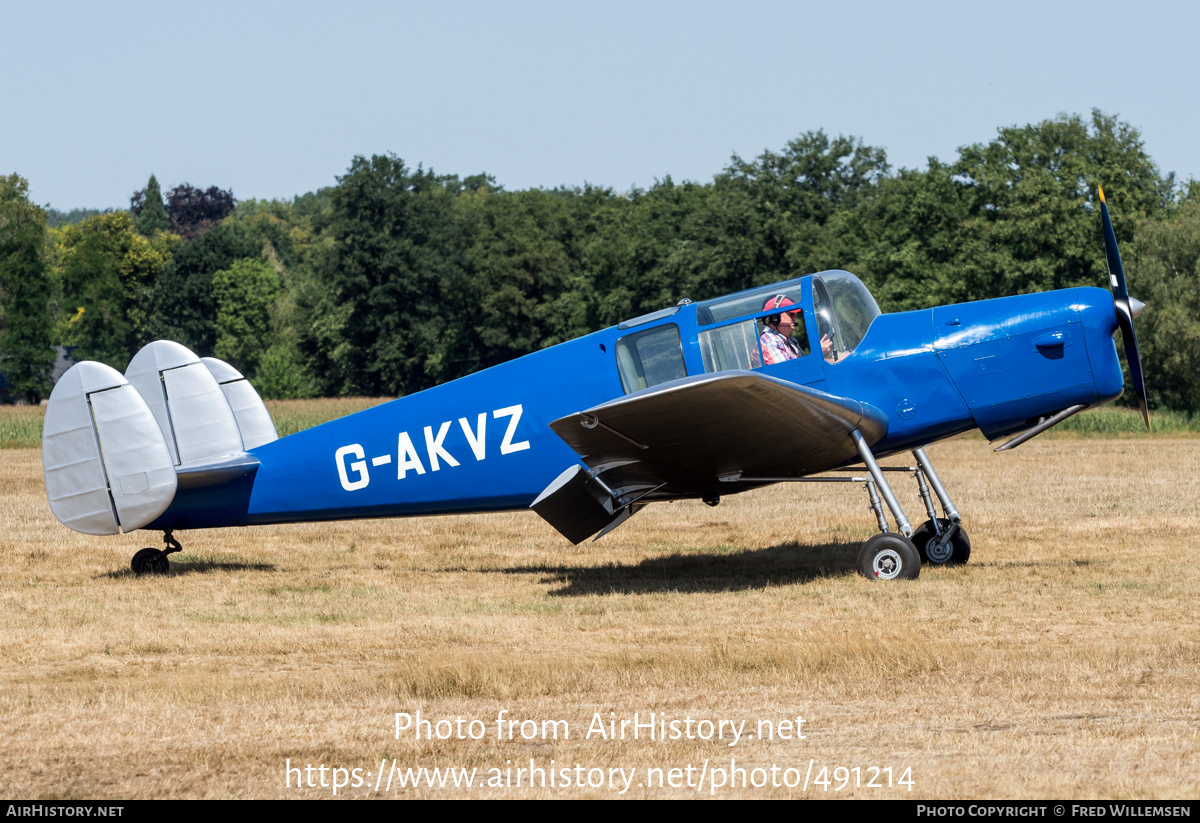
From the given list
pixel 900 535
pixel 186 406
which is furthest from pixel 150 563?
pixel 900 535

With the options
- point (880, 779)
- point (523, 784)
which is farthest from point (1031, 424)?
point (523, 784)

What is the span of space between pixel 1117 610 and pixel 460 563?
6374 millimetres

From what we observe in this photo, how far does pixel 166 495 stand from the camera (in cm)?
1055

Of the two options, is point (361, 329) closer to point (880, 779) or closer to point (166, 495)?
point (166, 495)

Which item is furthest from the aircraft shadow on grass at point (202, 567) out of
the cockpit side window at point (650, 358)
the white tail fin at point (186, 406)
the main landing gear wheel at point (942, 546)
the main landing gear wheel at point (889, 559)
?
the main landing gear wheel at point (942, 546)

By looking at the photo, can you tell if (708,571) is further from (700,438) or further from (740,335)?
(740,335)

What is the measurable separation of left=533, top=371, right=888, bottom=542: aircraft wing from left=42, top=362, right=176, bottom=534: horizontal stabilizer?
360 cm

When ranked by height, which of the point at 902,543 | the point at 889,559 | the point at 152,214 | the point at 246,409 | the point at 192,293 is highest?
the point at 152,214

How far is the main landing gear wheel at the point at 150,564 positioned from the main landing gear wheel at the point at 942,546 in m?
7.13

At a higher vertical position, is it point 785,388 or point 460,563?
point 785,388

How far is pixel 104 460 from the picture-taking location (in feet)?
34.5

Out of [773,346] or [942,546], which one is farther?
[942,546]

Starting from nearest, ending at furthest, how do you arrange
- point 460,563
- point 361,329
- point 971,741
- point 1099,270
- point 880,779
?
point 880,779 < point 971,741 < point 460,563 < point 1099,270 < point 361,329

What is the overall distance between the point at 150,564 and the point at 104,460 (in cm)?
124
